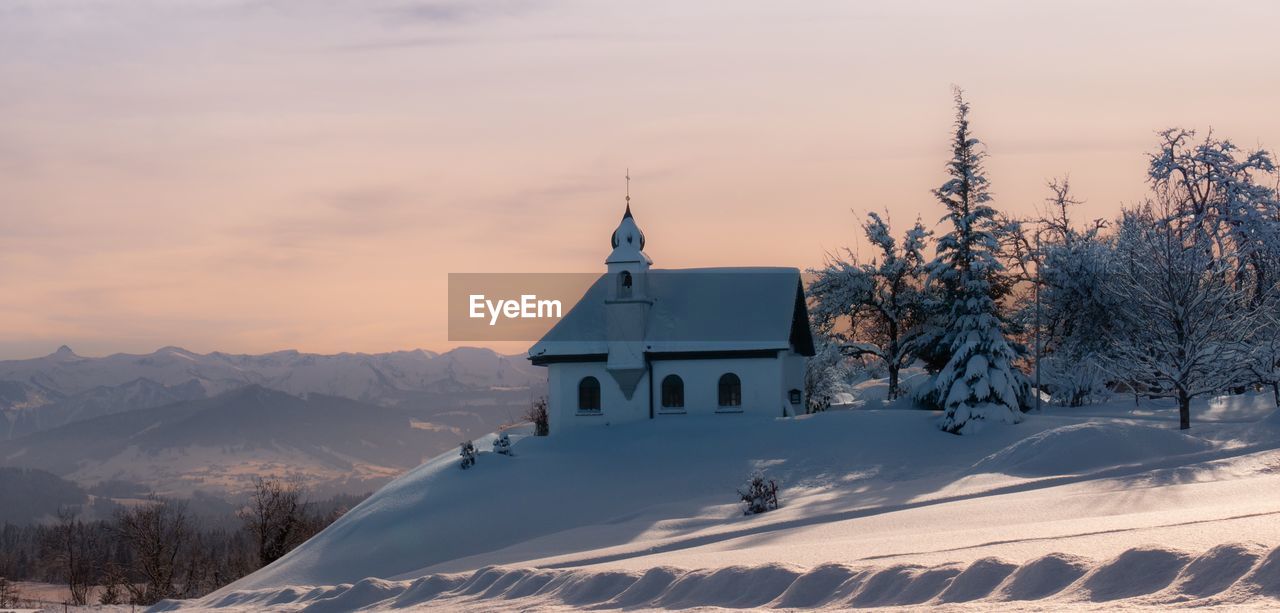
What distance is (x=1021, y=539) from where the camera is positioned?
1495 centimetres

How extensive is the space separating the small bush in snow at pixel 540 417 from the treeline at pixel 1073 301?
13.2 metres

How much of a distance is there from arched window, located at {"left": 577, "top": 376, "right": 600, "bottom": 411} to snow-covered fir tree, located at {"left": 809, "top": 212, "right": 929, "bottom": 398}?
49.1 feet

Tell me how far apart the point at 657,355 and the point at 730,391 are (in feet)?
9.26

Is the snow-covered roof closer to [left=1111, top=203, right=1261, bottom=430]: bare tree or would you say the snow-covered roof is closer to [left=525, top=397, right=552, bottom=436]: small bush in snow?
[left=525, top=397, right=552, bottom=436]: small bush in snow

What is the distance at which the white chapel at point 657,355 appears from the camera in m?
42.9

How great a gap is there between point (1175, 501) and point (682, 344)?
25114mm

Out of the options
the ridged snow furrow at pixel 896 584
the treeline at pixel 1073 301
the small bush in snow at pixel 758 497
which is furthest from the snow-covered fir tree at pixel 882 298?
the ridged snow furrow at pixel 896 584

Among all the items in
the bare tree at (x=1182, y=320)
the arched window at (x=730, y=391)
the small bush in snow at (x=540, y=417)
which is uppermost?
the bare tree at (x=1182, y=320)

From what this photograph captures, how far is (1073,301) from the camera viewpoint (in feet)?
162

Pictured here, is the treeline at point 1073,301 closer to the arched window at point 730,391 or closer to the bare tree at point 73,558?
the arched window at point 730,391

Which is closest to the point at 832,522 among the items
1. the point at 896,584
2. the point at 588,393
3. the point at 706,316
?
the point at 896,584

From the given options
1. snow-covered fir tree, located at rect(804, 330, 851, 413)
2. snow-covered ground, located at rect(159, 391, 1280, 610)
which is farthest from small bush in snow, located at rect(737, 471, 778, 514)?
snow-covered fir tree, located at rect(804, 330, 851, 413)

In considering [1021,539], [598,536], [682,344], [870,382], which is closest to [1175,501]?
[1021,539]

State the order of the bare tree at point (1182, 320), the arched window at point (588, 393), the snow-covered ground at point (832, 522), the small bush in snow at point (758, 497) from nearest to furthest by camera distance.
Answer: the snow-covered ground at point (832, 522) < the small bush in snow at point (758, 497) < the bare tree at point (1182, 320) < the arched window at point (588, 393)
